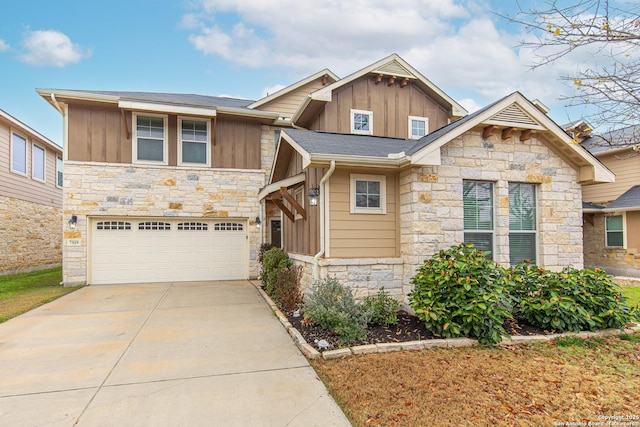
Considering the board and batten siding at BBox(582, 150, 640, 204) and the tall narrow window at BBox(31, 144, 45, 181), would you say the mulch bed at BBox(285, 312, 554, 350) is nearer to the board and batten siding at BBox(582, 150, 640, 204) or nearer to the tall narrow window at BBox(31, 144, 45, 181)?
the board and batten siding at BBox(582, 150, 640, 204)

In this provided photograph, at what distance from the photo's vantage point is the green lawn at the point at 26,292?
275 inches

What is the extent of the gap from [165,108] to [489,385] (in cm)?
1057

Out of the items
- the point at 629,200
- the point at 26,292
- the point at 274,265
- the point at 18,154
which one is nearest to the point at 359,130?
the point at 274,265

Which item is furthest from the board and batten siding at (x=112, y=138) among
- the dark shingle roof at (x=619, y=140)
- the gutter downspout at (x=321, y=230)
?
the dark shingle roof at (x=619, y=140)

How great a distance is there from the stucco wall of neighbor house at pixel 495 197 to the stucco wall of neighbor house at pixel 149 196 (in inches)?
246

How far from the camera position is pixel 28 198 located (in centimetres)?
1338

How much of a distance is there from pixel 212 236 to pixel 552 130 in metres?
9.87

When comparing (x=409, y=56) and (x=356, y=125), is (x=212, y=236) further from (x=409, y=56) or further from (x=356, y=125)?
(x=409, y=56)

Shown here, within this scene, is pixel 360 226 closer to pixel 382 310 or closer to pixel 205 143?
pixel 382 310

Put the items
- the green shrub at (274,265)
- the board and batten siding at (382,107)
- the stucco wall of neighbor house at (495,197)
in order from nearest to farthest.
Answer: the stucco wall of neighbor house at (495,197) < the green shrub at (274,265) < the board and batten siding at (382,107)

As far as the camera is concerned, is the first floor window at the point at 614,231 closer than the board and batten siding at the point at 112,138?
No

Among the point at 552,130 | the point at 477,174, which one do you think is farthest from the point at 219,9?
the point at 552,130

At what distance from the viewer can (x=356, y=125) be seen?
946 centimetres

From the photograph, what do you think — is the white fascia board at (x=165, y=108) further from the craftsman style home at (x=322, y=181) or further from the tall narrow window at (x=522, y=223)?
the tall narrow window at (x=522, y=223)
